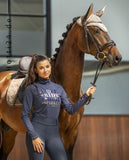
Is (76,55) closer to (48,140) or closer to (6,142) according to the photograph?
(48,140)

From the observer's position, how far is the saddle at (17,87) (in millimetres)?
3090

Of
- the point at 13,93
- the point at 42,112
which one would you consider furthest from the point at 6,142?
the point at 42,112

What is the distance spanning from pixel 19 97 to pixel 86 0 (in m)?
2.27

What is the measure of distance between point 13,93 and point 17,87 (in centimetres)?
9

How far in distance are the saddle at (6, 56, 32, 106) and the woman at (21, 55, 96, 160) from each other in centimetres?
70

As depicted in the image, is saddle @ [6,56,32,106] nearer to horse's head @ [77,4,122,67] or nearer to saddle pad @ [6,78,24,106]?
saddle pad @ [6,78,24,106]

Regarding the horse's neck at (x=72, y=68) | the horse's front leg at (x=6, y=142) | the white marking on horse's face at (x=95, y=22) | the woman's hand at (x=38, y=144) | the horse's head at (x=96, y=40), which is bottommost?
the horse's front leg at (x=6, y=142)

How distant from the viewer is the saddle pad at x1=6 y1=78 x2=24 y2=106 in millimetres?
3209

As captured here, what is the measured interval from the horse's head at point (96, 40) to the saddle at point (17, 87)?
712 mm

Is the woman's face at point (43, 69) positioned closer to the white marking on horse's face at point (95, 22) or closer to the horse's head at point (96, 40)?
the horse's head at point (96, 40)

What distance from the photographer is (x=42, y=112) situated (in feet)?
7.47

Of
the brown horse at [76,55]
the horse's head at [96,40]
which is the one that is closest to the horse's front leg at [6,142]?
the brown horse at [76,55]

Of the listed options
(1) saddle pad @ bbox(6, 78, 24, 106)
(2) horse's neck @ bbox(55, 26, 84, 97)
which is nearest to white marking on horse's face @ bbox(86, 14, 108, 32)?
(2) horse's neck @ bbox(55, 26, 84, 97)

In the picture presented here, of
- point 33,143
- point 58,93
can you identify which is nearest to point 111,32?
point 58,93
